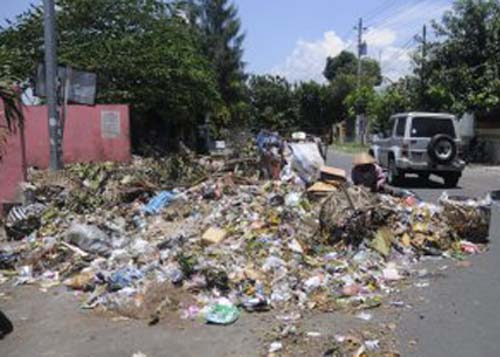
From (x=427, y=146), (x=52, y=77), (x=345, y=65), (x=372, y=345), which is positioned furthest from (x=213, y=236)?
(x=345, y=65)

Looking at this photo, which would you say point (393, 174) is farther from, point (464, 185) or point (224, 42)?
point (224, 42)

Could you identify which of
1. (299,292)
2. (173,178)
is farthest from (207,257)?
(173,178)

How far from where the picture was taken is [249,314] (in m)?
A: 7.12

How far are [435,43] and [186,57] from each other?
12.3 m

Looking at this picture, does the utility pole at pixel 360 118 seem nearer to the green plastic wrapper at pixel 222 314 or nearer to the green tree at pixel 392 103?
the green tree at pixel 392 103

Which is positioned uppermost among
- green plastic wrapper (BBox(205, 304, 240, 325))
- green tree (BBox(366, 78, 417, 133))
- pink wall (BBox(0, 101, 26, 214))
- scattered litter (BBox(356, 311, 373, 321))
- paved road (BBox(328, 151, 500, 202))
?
green tree (BBox(366, 78, 417, 133))

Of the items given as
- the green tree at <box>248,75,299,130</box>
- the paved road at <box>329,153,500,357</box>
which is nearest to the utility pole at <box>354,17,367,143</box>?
the green tree at <box>248,75,299,130</box>

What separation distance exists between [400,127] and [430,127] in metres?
0.81

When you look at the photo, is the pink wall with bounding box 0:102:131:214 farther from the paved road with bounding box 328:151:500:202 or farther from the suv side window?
the paved road with bounding box 328:151:500:202

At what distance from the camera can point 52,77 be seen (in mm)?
14625

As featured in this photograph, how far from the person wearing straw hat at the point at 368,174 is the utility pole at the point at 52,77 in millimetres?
6271

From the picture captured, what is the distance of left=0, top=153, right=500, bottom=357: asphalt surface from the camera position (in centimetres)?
611

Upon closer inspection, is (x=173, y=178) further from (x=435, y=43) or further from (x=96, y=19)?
(x=435, y=43)

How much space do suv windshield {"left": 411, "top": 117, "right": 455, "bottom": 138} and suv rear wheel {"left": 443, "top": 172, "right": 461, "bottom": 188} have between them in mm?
1055
